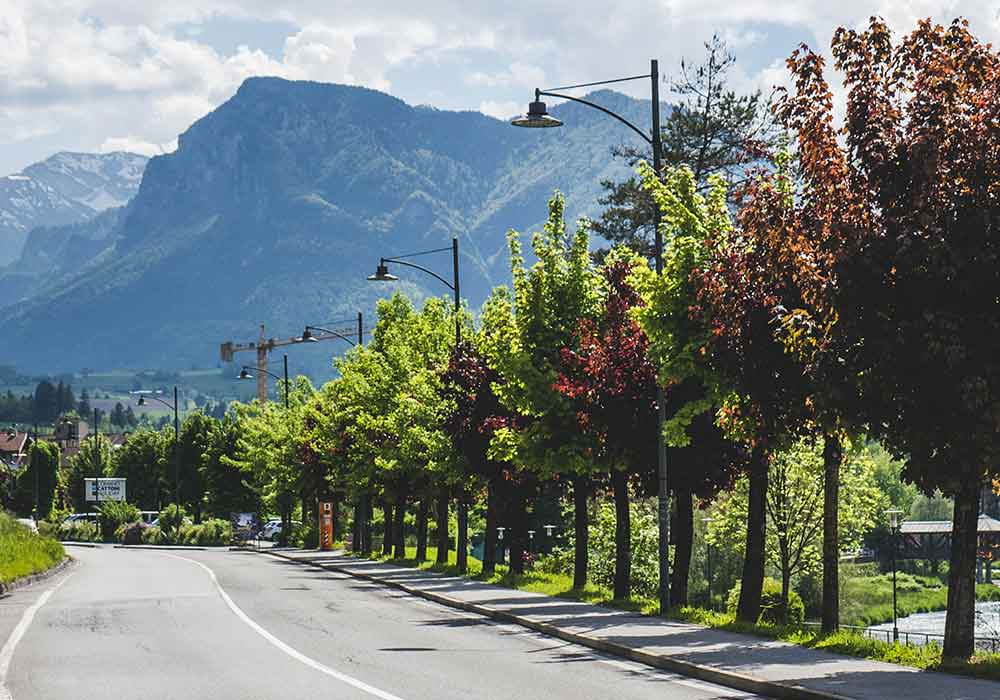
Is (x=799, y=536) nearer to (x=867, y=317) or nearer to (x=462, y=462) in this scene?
Result: (x=462, y=462)

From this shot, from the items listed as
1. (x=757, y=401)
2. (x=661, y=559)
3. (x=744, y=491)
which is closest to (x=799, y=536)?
(x=744, y=491)

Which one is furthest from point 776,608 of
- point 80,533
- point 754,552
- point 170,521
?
point 80,533

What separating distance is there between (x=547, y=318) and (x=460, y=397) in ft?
23.0

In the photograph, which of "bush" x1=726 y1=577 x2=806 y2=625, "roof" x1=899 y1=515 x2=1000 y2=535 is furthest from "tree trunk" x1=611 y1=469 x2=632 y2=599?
"roof" x1=899 y1=515 x2=1000 y2=535

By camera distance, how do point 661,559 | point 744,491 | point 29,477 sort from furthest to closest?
point 29,477 < point 744,491 < point 661,559

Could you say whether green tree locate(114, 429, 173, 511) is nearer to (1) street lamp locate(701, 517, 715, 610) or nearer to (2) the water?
(2) the water

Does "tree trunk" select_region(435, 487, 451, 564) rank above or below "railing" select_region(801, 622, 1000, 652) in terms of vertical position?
above

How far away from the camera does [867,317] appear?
637 inches

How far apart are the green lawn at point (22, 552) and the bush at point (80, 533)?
44891 millimetres

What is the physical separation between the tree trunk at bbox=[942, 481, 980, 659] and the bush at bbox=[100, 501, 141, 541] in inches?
3449

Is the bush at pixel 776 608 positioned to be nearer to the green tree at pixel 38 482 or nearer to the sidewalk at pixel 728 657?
the sidewalk at pixel 728 657

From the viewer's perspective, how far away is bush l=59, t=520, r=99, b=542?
101 m

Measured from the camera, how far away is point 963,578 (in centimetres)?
1678

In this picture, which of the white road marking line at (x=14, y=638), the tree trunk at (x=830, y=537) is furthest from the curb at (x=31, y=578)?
the tree trunk at (x=830, y=537)
